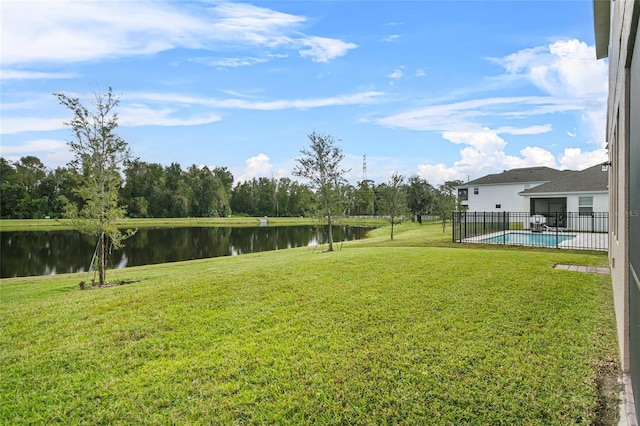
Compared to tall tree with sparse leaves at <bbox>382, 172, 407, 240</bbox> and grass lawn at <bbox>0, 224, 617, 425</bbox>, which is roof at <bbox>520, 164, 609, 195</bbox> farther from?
grass lawn at <bbox>0, 224, 617, 425</bbox>

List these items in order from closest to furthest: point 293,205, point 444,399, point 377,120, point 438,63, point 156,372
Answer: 1. point 444,399
2. point 156,372
3. point 438,63
4. point 377,120
5. point 293,205

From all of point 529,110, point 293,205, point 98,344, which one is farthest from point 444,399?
point 293,205

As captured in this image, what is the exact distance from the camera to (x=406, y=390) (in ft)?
10.1

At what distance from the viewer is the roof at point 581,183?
20453mm

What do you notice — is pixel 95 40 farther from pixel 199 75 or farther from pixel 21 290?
pixel 21 290

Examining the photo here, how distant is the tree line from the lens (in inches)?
2004

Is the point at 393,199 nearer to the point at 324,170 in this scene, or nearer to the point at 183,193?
the point at 324,170

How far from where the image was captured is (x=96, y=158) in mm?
9055

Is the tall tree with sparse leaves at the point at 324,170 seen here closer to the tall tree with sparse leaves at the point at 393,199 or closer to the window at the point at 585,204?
the tall tree with sparse leaves at the point at 393,199

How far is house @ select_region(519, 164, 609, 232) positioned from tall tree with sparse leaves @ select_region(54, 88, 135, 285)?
19.2 m

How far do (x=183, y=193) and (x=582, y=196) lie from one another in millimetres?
57940

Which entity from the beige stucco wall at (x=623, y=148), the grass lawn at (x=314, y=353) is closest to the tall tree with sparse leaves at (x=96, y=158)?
Result: the grass lawn at (x=314, y=353)

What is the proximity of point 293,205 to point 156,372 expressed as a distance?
68607 millimetres

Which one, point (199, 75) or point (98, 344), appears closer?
point (98, 344)
